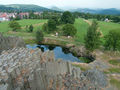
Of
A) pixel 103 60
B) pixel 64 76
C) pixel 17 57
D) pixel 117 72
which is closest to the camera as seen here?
pixel 17 57

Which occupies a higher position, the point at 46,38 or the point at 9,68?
the point at 9,68

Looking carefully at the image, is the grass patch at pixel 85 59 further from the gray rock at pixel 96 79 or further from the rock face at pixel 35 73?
the rock face at pixel 35 73

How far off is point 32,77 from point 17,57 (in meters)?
3.37

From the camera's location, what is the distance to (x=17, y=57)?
11.2 meters

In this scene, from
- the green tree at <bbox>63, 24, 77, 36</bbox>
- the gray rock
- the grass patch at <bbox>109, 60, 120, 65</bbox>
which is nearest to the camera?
the gray rock

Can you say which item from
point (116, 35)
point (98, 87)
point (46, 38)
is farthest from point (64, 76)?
point (46, 38)

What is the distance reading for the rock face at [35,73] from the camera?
8577 millimetres

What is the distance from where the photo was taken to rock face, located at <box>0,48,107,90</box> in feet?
28.1

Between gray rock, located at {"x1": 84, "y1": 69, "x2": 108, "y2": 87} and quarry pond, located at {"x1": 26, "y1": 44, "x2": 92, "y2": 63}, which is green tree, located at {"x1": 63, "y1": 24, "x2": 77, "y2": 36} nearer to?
quarry pond, located at {"x1": 26, "y1": 44, "x2": 92, "y2": 63}

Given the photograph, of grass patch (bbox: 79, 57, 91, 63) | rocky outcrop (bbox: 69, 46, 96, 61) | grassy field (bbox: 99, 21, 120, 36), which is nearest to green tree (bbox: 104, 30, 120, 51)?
rocky outcrop (bbox: 69, 46, 96, 61)

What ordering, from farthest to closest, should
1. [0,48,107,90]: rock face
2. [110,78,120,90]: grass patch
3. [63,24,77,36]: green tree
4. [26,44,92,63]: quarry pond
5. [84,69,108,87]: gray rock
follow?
[63,24,77,36]: green tree
[26,44,92,63]: quarry pond
[110,78,120,90]: grass patch
[84,69,108,87]: gray rock
[0,48,107,90]: rock face

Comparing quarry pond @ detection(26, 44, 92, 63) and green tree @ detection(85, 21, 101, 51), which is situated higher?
green tree @ detection(85, 21, 101, 51)

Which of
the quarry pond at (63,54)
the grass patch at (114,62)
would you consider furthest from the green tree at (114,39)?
the quarry pond at (63,54)

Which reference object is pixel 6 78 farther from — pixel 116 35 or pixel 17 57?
pixel 116 35
